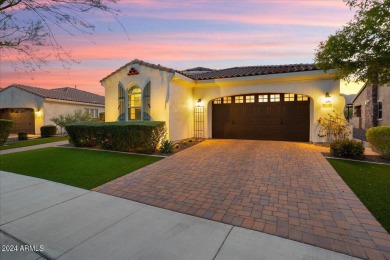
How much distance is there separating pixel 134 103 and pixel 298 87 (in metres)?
9.29

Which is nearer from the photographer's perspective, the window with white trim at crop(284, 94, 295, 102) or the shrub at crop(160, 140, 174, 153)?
the shrub at crop(160, 140, 174, 153)

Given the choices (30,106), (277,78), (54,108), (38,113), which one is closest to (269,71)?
(277,78)

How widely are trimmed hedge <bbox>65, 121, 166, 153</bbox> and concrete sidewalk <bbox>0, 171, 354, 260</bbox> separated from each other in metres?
5.00

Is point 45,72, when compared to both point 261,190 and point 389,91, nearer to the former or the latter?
point 261,190

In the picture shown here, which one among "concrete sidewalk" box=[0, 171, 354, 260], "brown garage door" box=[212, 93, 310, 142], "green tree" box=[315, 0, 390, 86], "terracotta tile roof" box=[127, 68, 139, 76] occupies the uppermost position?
"terracotta tile roof" box=[127, 68, 139, 76]

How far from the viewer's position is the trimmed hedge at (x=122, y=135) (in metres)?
9.27

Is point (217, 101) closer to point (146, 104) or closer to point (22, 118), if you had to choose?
point (146, 104)

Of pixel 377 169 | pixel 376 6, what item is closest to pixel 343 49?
pixel 376 6

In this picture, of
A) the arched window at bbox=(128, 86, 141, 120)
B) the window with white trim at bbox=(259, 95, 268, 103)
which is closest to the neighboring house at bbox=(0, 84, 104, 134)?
the arched window at bbox=(128, 86, 141, 120)

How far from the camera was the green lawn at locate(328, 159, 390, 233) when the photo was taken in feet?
12.2

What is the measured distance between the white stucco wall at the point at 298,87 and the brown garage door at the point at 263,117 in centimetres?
55

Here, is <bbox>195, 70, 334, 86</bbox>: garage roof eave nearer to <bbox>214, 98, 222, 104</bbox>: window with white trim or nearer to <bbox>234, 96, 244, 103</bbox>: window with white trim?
<bbox>234, 96, 244, 103</bbox>: window with white trim

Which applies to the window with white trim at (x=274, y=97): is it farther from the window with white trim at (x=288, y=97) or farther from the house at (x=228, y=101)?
the window with white trim at (x=288, y=97)

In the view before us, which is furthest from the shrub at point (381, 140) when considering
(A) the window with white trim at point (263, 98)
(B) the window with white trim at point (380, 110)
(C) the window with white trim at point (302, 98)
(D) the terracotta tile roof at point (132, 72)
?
(B) the window with white trim at point (380, 110)
